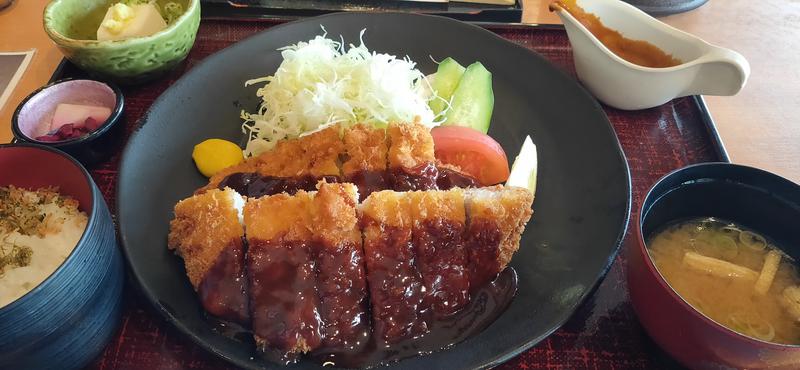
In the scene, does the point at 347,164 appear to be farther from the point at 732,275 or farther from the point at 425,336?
the point at 732,275

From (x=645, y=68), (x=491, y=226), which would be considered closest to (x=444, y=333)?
(x=491, y=226)

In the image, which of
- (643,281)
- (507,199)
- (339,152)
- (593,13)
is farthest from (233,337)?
(593,13)

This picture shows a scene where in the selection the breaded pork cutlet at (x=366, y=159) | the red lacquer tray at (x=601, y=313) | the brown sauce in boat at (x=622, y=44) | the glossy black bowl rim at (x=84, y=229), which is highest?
the brown sauce in boat at (x=622, y=44)

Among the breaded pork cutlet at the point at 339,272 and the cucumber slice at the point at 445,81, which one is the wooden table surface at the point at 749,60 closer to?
the cucumber slice at the point at 445,81

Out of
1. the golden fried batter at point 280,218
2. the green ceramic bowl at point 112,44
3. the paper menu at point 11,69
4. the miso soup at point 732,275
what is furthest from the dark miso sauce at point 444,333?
the paper menu at point 11,69

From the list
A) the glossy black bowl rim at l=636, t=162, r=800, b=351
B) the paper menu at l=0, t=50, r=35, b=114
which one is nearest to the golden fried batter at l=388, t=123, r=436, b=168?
the glossy black bowl rim at l=636, t=162, r=800, b=351

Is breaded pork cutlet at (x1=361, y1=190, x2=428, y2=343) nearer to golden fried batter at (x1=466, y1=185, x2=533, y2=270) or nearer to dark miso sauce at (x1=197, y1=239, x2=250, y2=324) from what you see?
golden fried batter at (x1=466, y1=185, x2=533, y2=270)

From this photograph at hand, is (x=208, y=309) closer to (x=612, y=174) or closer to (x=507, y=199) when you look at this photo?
(x=507, y=199)
